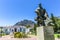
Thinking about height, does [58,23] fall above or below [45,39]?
above

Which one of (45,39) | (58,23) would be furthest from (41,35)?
(58,23)

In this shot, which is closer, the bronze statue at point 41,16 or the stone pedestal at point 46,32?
the stone pedestal at point 46,32

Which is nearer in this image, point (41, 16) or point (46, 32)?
point (46, 32)

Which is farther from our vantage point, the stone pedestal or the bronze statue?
the bronze statue

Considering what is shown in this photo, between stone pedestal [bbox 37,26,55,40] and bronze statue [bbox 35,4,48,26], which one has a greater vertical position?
bronze statue [bbox 35,4,48,26]

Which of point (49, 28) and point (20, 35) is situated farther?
point (20, 35)

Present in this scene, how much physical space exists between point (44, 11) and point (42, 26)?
1241mm

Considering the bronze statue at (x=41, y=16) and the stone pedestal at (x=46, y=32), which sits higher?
the bronze statue at (x=41, y=16)

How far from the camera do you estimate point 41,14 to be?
1019cm

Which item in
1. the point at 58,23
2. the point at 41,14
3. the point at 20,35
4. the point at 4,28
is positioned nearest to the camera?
the point at 41,14

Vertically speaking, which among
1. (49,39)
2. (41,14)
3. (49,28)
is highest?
(41,14)

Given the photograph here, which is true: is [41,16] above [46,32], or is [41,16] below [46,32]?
above

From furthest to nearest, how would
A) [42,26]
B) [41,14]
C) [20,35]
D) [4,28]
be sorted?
[4,28] → [20,35] → [41,14] → [42,26]

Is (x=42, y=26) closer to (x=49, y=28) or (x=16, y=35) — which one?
(x=49, y=28)
